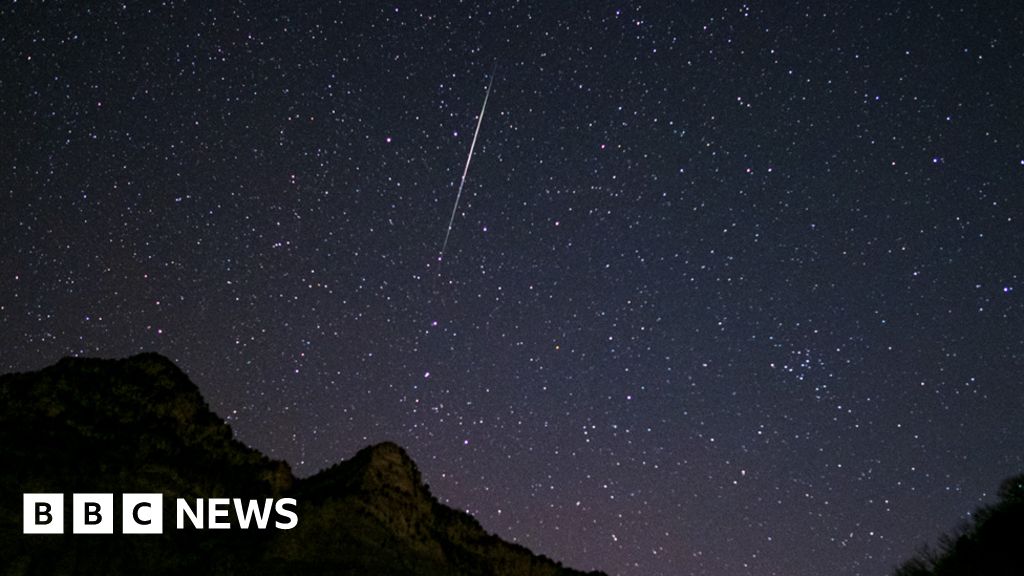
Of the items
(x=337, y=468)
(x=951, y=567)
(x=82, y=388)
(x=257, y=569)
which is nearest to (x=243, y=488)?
(x=337, y=468)

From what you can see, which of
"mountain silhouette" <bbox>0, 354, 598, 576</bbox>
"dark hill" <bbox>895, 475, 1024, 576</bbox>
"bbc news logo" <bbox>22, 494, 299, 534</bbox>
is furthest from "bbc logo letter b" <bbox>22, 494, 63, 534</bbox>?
"dark hill" <bbox>895, 475, 1024, 576</bbox>

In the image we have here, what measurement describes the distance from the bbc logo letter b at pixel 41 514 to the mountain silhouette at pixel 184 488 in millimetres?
194

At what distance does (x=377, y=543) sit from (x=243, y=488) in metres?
5.79

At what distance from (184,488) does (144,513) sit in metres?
1.87

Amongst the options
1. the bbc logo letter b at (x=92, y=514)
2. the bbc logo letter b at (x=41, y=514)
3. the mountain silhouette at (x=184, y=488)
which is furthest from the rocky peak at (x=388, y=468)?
the bbc logo letter b at (x=41, y=514)

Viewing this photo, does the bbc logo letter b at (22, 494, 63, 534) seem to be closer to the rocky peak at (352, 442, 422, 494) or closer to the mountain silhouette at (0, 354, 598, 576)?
the mountain silhouette at (0, 354, 598, 576)

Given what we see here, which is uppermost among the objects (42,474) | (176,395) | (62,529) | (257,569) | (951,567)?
(176,395)

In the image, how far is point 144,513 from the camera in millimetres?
24109

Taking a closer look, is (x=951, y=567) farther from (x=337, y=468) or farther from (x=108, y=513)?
(x=337, y=468)

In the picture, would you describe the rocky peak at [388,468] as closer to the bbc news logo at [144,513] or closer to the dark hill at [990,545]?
the bbc news logo at [144,513]

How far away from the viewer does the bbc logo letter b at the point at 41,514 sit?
22.4 meters

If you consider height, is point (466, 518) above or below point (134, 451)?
below

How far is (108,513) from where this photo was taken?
77.6ft

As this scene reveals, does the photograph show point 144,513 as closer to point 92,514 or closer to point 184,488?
point 92,514
